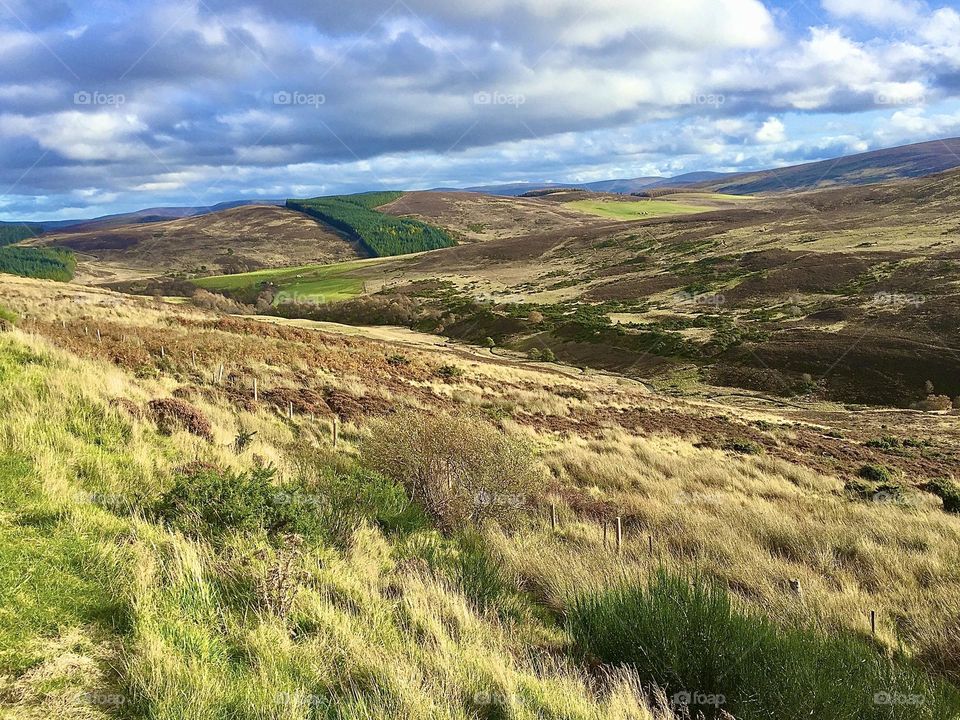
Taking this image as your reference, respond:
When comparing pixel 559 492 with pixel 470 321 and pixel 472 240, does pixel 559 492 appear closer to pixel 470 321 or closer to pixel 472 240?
pixel 470 321

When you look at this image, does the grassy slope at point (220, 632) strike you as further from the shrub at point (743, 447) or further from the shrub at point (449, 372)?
the shrub at point (449, 372)

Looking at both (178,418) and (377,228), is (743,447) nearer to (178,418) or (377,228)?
(178,418)

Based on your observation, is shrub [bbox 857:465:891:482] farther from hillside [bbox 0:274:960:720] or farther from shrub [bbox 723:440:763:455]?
hillside [bbox 0:274:960:720]

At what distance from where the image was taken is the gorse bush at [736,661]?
3314 millimetres

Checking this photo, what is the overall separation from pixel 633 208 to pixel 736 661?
171 metres

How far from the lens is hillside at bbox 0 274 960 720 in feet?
10.2

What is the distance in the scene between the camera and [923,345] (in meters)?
36.2

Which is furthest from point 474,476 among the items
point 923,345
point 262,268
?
point 262,268

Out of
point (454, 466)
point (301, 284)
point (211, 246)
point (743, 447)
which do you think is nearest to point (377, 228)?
point (211, 246)

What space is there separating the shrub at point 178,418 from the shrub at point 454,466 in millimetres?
2441

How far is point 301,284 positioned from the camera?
3526 inches

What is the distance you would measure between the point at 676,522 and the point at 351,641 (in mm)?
6692

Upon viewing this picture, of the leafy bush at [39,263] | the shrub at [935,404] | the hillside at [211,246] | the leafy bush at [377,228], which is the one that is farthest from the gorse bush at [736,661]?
the leafy bush at [377,228]

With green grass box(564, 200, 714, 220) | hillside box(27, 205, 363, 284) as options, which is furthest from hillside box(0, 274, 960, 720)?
green grass box(564, 200, 714, 220)
